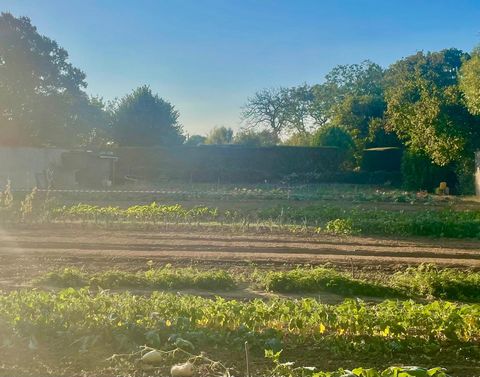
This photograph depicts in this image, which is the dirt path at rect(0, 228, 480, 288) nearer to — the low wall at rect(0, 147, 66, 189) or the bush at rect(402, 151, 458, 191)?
the bush at rect(402, 151, 458, 191)

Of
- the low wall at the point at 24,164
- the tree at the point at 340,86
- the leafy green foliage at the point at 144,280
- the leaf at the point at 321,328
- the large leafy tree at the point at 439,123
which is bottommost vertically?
the leafy green foliage at the point at 144,280

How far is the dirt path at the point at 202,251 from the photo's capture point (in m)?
10.4

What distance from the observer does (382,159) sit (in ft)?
116

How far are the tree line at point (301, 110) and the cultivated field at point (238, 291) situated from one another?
27.4 ft

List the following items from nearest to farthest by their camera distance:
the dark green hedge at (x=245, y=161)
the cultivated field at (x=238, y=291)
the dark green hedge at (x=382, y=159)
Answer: the cultivated field at (x=238, y=291) → the dark green hedge at (x=245, y=161) → the dark green hedge at (x=382, y=159)

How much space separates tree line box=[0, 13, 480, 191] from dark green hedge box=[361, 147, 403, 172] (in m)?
1.02

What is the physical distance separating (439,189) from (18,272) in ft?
71.5

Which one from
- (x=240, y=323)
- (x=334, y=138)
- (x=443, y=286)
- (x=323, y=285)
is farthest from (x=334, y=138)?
(x=240, y=323)

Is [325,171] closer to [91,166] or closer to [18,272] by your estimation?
[91,166]

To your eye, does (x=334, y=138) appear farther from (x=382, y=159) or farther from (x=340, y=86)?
(x=340, y=86)

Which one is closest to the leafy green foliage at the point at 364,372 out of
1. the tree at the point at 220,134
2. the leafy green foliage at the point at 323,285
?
the leafy green foliage at the point at 323,285

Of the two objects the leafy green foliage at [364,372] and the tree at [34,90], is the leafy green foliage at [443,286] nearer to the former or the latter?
the leafy green foliage at [364,372]

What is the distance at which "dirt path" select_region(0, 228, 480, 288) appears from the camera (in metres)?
10.4

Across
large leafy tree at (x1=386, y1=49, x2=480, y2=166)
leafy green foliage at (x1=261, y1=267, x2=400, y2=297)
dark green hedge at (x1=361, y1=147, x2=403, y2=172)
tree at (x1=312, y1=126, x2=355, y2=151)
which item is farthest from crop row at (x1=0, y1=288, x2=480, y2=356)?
tree at (x1=312, y1=126, x2=355, y2=151)
